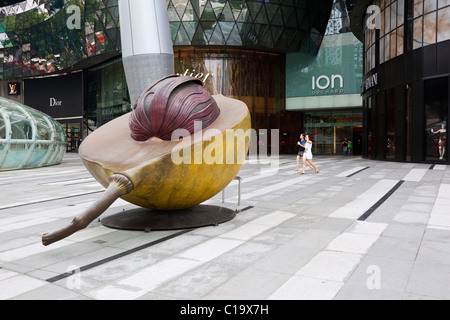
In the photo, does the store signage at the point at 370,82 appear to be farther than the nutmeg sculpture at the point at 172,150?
Yes

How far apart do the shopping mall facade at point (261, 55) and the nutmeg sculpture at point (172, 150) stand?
25771 millimetres

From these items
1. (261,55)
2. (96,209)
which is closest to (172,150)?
(96,209)

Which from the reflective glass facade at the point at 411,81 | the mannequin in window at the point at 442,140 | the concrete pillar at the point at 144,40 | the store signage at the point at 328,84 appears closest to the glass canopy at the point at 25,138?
the concrete pillar at the point at 144,40

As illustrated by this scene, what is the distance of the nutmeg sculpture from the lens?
5348 mm

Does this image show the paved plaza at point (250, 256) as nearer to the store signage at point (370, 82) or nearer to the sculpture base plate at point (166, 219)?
the sculpture base plate at point (166, 219)

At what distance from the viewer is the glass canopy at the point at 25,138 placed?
18.7m

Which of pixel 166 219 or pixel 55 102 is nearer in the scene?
pixel 166 219

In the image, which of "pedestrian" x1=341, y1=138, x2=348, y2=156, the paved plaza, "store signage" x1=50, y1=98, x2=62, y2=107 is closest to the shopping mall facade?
"pedestrian" x1=341, y1=138, x2=348, y2=156

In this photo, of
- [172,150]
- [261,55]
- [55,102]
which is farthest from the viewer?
[55,102]

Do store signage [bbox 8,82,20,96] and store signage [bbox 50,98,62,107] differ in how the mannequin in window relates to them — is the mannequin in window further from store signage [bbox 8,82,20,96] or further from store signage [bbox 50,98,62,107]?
store signage [bbox 8,82,20,96]

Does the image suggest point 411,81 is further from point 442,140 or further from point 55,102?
point 55,102

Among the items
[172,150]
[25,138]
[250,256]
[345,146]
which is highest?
[25,138]

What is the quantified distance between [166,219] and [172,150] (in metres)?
1.52

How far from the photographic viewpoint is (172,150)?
5.34m
